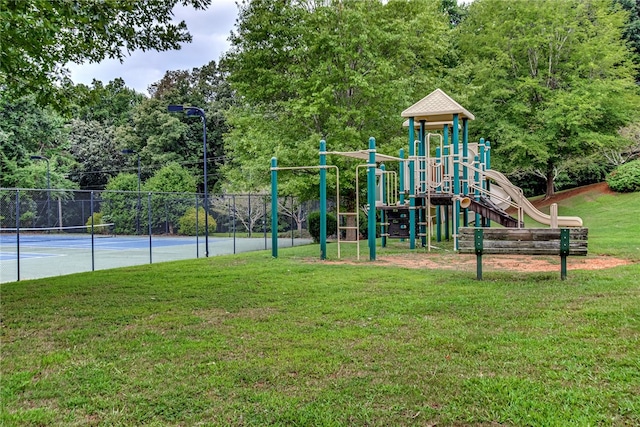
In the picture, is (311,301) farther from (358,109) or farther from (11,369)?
(358,109)

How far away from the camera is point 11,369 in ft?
13.0

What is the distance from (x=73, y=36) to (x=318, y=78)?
33.1 feet

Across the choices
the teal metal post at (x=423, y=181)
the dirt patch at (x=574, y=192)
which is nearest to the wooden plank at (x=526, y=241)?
the teal metal post at (x=423, y=181)

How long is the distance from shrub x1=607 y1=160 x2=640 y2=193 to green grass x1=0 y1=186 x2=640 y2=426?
2111 centimetres

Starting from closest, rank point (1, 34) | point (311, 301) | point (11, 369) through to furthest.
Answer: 1. point (11, 369)
2. point (1, 34)
3. point (311, 301)

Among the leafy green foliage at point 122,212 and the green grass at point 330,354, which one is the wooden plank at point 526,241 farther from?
the leafy green foliage at point 122,212

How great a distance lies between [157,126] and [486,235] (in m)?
39.8

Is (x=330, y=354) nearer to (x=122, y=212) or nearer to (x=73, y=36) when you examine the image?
(x=73, y=36)

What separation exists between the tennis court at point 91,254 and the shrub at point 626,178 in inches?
645

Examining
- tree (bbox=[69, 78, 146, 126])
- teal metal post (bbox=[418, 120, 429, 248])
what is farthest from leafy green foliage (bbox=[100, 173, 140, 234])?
teal metal post (bbox=[418, 120, 429, 248])

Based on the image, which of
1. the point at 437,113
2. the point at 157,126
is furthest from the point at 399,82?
the point at 157,126

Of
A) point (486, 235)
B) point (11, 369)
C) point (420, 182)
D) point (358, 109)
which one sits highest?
point (358, 109)

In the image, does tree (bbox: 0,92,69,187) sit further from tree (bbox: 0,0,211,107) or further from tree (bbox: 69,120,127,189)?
tree (bbox: 0,0,211,107)

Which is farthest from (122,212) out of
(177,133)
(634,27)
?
(634,27)
